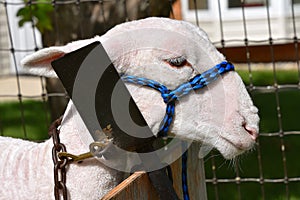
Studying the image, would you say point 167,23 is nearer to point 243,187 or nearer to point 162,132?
point 162,132

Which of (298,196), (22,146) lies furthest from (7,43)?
(22,146)

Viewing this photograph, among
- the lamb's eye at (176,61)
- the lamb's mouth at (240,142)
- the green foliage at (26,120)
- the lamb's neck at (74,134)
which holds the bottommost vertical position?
the green foliage at (26,120)

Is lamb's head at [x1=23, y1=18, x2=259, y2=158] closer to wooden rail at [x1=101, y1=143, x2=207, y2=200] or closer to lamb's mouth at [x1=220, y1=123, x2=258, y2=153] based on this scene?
lamb's mouth at [x1=220, y1=123, x2=258, y2=153]

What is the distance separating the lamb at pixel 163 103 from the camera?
2451mm

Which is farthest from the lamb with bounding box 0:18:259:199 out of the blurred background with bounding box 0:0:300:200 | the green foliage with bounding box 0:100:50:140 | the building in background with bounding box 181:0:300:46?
the building in background with bounding box 181:0:300:46

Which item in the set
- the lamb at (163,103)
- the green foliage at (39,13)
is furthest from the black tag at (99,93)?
the green foliage at (39,13)

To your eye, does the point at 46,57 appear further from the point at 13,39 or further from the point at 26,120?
the point at 13,39

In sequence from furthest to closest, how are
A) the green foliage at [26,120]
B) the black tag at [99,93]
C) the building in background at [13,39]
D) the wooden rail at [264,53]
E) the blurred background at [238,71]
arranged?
the building in background at [13,39], the wooden rail at [264,53], the green foliage at [26,120], the blurred background at [238,71], the black tag at [99,93]

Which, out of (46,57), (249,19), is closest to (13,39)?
(249,19)

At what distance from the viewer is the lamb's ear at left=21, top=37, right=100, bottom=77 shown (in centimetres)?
251

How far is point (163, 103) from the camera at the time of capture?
2447mm

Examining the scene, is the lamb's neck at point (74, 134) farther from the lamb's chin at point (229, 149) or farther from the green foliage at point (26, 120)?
the green foliage at point (26, 120)

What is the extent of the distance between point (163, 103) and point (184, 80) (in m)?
0.11

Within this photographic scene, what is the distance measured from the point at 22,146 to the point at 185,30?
76 centimetres
